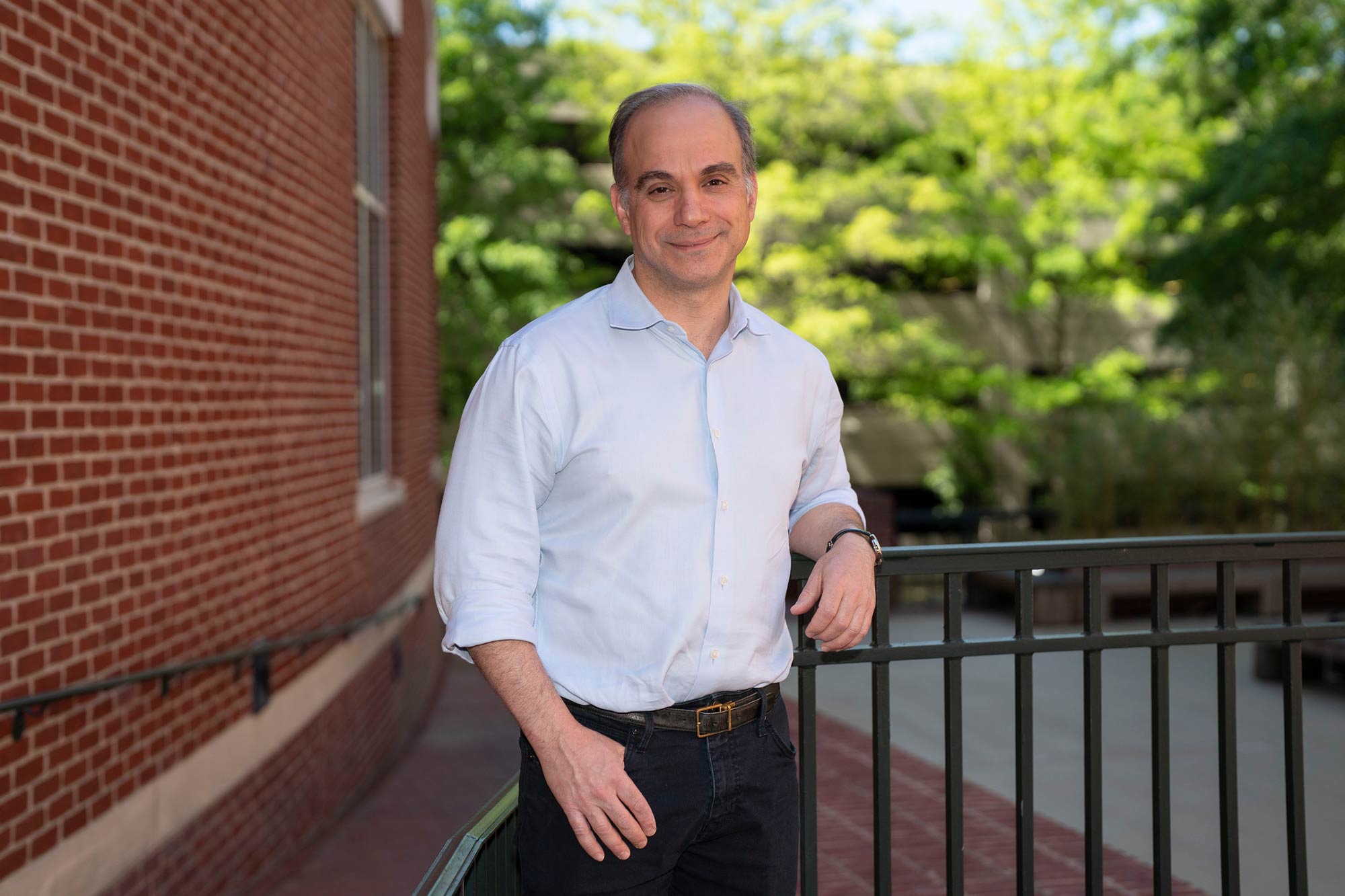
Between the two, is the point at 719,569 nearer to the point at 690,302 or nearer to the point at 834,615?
the point at 834,615

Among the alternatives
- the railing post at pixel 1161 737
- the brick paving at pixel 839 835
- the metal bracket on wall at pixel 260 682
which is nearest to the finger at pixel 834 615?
the railing post at pixel 1161 737

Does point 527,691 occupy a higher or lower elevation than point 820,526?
lower

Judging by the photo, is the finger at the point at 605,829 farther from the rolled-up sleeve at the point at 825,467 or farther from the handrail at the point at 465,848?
the rolled-up sleeve at the point at 825,467

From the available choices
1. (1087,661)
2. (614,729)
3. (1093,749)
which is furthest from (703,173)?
(1093,749)

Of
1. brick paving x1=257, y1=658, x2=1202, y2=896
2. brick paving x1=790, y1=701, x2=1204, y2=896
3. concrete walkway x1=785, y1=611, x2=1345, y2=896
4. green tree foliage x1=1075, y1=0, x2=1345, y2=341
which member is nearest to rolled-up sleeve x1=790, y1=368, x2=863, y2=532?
brick paving x1=790, y1=701, x2=1204, y2=896

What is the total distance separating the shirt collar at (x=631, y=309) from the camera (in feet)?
7.15

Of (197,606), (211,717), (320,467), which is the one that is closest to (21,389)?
(197,606)

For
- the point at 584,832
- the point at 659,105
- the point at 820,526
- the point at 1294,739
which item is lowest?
the point at 1294,739

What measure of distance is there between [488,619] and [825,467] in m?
0.83

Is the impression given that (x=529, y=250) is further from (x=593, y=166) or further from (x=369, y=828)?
(x=369, y=828)

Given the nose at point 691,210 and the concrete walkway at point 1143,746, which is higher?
the nose at point 691,210

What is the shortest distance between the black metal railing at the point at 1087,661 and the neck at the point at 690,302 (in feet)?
1.77

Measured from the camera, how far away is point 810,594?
2322 millimetres

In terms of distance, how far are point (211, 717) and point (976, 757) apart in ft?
14.1
